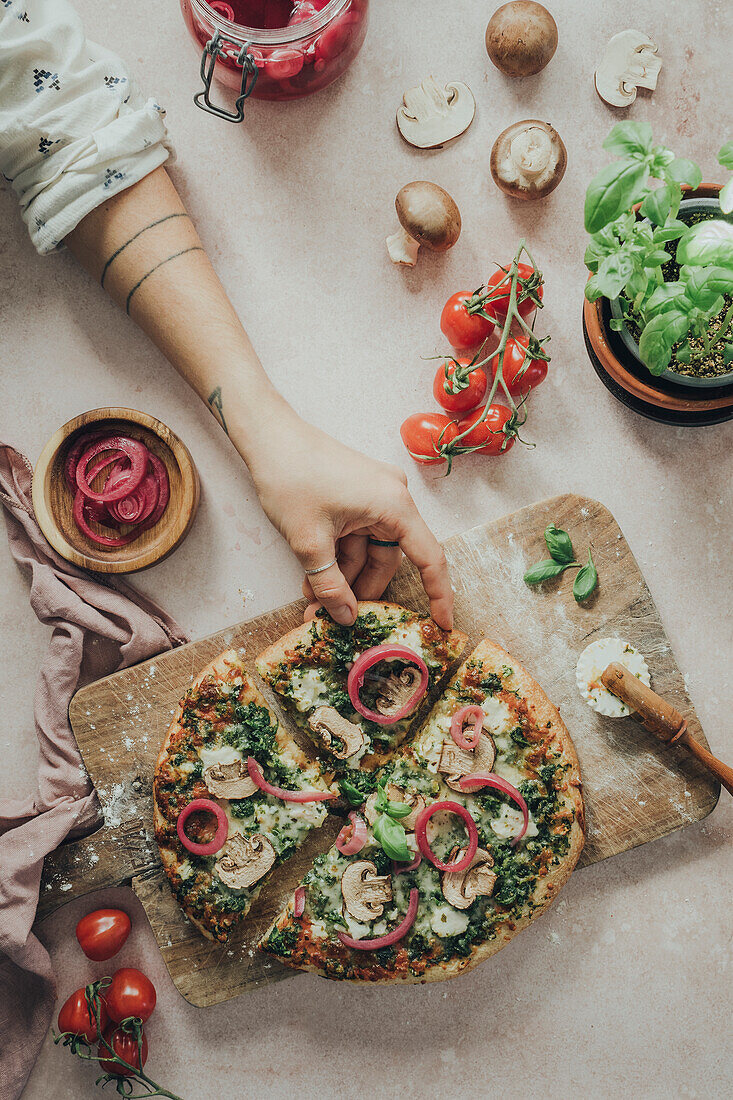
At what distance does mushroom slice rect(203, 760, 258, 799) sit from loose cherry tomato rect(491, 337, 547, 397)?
5.18 feet

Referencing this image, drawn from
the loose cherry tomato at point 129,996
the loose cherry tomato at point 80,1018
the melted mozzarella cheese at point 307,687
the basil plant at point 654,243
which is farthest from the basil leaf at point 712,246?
the loose cherry tomato at point 80,1018

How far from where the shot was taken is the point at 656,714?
2.53 m

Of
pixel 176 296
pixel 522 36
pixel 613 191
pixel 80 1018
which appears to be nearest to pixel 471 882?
pixel 80 1018

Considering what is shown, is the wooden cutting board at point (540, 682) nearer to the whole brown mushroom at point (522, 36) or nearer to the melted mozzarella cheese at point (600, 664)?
the melted mozzarella cheese at point (600, 664)

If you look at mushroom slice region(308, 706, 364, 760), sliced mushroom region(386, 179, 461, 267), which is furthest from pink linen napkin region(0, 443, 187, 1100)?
sliced mushroom region(386, 179, 461, 267)

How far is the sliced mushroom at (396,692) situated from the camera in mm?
2557

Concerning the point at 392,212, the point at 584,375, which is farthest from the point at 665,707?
the point at 392,212

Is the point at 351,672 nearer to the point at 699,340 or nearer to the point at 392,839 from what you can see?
the point at 392,839

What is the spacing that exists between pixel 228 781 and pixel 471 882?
0.84 metres

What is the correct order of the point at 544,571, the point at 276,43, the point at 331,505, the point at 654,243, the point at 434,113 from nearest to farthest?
the point at 654,243 → the point at 276,43 → the point at 331,505 → the point at 544,571 → the point at 434,113

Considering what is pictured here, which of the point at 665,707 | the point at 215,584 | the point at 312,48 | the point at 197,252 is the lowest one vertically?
the point at 665,707

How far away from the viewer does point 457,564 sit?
2.69 metres

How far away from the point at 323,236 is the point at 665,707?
79.7 inches

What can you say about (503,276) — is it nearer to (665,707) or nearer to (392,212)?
(392,212)
